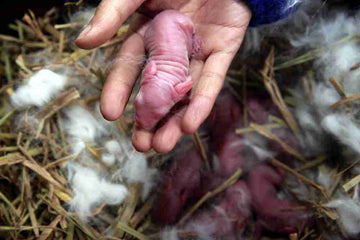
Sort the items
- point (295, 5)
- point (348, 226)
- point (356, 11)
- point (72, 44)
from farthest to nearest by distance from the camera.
Answer: point (72, 44), point (356, 11), point (295, 5), point (348, 226)

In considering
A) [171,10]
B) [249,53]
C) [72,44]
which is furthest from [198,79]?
[72,44]

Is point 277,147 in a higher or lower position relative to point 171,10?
lower

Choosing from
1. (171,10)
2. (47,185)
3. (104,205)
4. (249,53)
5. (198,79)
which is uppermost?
(171,10)

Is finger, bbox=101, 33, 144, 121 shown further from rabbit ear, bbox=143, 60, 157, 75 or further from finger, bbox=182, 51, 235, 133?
finger, bbox=182, 51, 235, 133

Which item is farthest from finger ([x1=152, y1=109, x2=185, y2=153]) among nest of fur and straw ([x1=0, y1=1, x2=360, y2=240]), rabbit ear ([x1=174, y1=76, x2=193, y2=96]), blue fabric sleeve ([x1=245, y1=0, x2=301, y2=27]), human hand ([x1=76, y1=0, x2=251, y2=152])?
blue fabric sleeve ([x1=245, y1=0, x2=301, y2=27])

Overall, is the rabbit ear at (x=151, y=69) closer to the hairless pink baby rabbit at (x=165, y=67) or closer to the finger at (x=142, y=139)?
the hairless pink baby rabbit at (x=165, y=67)

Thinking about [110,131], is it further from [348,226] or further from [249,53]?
[348,226]

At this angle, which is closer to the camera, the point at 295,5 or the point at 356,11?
the point at 295,5
